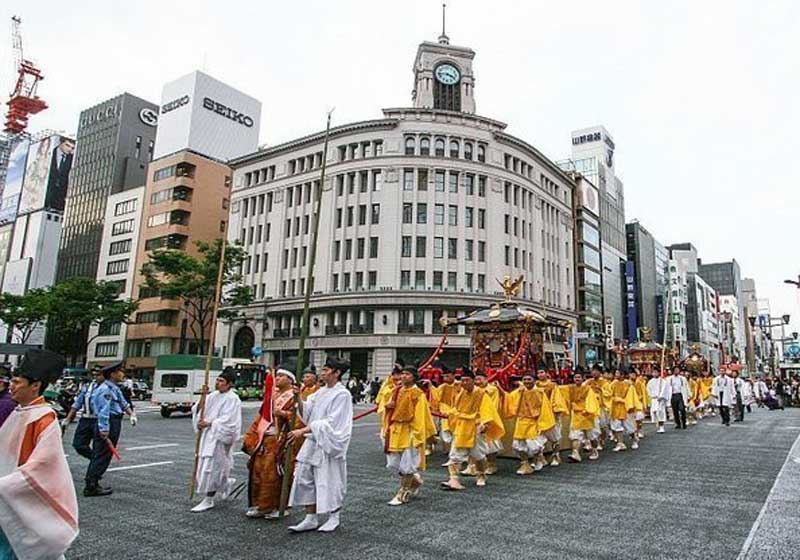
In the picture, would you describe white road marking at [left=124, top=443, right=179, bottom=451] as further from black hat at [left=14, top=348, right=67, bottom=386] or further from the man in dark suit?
the man in dark suit

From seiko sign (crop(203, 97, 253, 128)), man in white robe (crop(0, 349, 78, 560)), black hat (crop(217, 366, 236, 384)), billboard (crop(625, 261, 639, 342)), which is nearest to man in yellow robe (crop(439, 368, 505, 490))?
black hat (crop(217, 366, 236, 384))

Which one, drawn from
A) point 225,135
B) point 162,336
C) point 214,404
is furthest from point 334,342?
point 214,404

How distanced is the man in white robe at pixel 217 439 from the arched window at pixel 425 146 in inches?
1479

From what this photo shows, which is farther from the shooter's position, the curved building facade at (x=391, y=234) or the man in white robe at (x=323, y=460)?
the curved building facade at (x=391, y=234)

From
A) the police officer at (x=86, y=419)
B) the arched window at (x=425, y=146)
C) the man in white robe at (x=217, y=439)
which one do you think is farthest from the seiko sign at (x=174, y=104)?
the man in white robe at (x=217, y=439)

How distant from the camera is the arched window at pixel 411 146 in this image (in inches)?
1686

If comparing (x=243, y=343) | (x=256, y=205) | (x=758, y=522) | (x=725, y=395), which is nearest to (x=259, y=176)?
(x=256, y=205)

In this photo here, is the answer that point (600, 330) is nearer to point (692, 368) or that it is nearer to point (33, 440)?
point (692, 368)

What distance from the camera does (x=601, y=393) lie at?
39.1 feet

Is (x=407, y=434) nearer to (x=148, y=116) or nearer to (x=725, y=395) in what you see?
(x=725, y=395)

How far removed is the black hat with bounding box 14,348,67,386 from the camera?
3.13 meters

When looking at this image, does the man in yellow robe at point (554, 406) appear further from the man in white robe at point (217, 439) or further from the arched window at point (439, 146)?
the arched window at point (439, 146)

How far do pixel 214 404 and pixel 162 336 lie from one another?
4580 cm

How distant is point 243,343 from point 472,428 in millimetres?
41091
